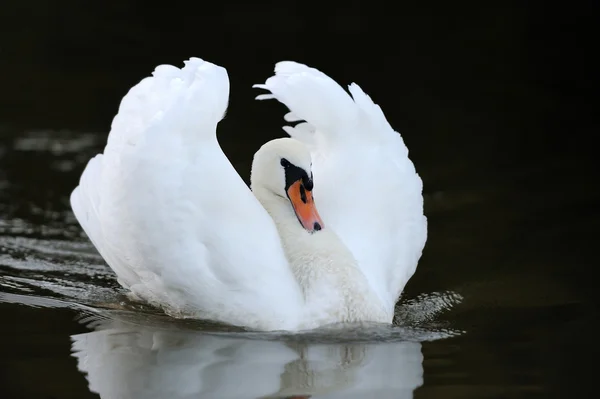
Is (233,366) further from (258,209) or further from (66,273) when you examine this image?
(66,273)

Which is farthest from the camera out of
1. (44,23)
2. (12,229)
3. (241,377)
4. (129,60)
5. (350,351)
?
(44,23)

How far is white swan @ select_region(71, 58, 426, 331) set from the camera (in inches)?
203

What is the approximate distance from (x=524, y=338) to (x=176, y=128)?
6.49 feet

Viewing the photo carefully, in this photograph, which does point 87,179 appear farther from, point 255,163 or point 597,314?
point 597,314

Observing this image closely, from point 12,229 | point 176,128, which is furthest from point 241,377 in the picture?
point 12,229

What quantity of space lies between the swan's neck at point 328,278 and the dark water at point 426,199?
0.12 metres

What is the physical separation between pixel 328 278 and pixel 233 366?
0.93 m

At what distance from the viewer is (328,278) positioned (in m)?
5.39

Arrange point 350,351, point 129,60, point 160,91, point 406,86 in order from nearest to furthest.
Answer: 1. point 350,351
2. point 160,91
3. point 406,86
4. point 129,60

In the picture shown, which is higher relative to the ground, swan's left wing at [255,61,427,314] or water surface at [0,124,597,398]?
swan's left wing at [255,61,427,314]

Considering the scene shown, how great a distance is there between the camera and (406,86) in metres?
12.3

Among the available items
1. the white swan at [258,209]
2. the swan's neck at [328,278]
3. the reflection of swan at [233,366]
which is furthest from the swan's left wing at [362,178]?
the reflection of swan at [233,366]

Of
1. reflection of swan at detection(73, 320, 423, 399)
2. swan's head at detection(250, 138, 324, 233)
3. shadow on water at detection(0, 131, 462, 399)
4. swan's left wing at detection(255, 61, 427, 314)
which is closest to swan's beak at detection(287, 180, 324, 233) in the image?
swan's head at detection(250, 138, 324, 233)

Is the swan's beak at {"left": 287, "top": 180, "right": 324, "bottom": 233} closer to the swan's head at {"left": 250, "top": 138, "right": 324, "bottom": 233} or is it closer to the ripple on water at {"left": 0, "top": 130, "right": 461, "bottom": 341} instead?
the swan's head at {"left": 250, "top": 138, "right": 324, "bottom": 233}
